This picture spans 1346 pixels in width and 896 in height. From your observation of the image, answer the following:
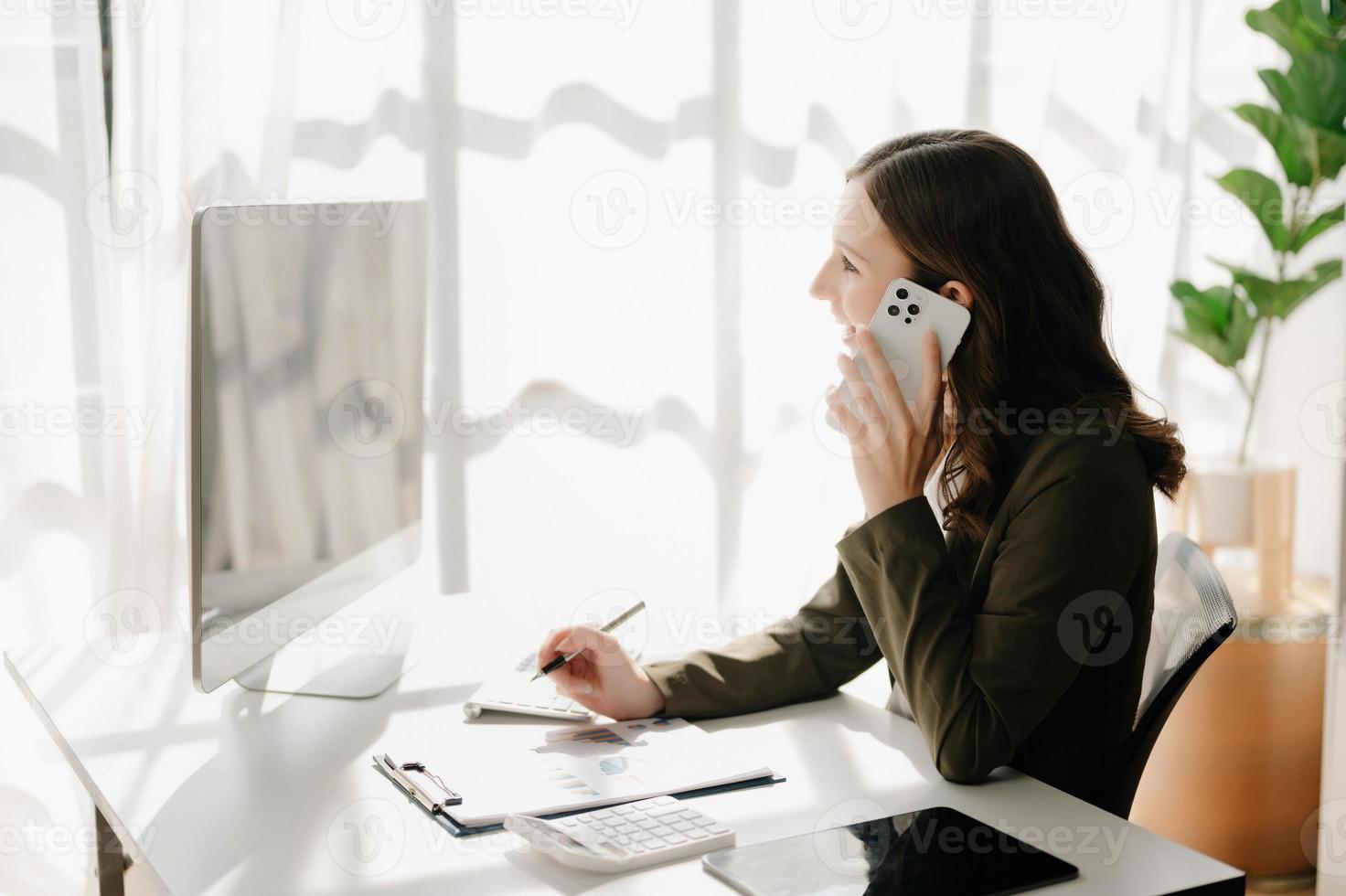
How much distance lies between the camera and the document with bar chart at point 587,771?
1.08 meters

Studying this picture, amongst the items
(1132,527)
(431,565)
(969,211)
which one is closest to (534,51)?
(431,565)

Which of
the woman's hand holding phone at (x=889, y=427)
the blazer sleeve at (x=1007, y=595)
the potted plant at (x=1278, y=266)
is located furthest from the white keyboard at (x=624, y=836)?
the potted plant at (x=1278, y=266)

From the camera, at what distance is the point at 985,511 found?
1.32m

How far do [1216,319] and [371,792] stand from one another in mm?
2005

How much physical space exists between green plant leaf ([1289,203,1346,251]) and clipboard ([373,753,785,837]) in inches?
71.1

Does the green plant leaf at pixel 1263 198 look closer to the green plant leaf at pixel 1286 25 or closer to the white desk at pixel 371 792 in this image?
the green plant leaf at pixel 1286 25

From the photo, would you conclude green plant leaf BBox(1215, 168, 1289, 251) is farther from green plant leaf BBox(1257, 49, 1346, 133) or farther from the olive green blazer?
the olive green blazer

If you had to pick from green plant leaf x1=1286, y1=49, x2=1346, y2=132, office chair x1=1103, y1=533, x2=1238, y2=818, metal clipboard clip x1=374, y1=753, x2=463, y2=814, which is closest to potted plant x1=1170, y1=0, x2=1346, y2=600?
green plant leaf x1=1286, y1=49, x2=1346, y2=132

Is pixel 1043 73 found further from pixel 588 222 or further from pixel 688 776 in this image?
pixel 688 776

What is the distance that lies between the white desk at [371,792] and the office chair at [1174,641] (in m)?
0.14

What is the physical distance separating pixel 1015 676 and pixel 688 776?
317mm

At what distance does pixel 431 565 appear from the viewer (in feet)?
→ 7.57

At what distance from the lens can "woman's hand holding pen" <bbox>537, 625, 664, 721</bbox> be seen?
133cm

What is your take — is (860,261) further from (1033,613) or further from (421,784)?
(421,784)
